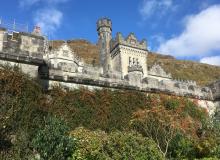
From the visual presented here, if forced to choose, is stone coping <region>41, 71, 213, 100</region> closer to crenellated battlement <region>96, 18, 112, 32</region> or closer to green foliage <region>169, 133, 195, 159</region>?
green foliage <region>169, 133, 195, 159</region>

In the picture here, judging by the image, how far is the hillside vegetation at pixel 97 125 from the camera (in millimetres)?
11500

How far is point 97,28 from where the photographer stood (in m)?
60.8

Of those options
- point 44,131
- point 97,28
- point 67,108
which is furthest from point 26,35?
point 97,28

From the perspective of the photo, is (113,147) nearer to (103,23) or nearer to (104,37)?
(104,37)

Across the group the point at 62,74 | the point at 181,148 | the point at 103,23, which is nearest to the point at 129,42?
the point at 103,23

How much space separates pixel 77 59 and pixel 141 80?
31.1 metres

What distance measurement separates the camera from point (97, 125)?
49.7 feet

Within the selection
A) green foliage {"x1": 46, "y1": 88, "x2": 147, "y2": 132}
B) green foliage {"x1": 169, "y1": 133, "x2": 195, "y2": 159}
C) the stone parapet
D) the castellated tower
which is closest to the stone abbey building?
green foliage {"x1": 46, "y1": 88, "x2": 147, "y2": 132}

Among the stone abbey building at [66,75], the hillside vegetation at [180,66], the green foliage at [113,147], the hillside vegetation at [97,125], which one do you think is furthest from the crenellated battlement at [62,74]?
the hillside vegetation at [180,66]

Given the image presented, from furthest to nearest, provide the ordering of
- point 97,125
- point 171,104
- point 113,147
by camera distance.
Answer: point 171,104 < point 97,125 < point 113,147

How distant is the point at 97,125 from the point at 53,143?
167 inches

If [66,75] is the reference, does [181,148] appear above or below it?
below

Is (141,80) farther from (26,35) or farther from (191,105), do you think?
(26,35)

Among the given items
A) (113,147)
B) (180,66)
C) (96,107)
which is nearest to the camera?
(113,147)
